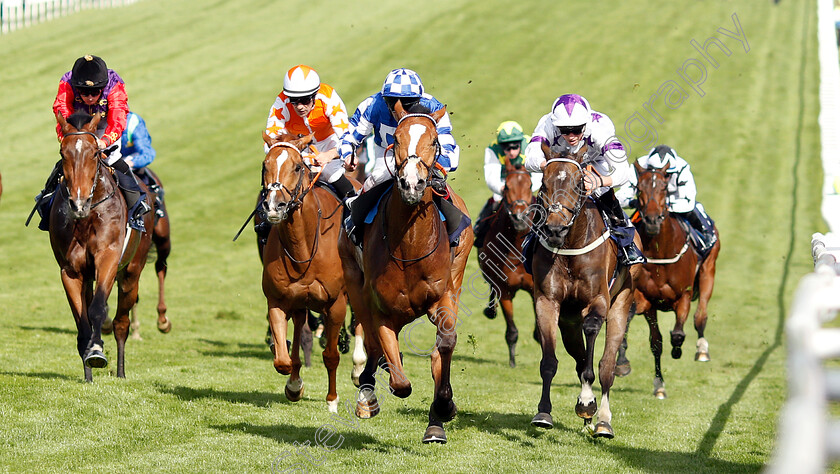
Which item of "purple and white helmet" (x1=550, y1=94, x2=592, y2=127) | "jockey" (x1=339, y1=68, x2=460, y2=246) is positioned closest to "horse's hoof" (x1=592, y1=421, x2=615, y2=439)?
"jockey" (x1=339, y1=68, x2=460, y2=246)

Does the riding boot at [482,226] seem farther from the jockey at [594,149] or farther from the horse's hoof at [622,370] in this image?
the jockey at [594,149]

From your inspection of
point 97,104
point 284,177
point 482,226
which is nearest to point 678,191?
point 482,226

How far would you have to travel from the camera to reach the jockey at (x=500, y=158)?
40.8ft

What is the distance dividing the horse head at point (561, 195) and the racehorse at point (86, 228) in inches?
152

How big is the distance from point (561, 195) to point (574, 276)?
29.6 inches

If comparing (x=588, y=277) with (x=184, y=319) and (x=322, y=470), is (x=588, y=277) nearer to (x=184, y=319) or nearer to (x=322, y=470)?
(x=322, y=470)

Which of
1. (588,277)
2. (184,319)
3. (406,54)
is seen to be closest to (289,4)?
(406,54)

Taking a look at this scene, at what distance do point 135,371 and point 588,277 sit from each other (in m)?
4.91

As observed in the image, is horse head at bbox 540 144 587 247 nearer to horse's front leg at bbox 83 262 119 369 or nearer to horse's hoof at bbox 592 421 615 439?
horse's hoof at bbox 592 421 615 439

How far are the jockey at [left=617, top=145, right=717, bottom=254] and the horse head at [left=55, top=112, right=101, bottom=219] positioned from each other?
229 inches

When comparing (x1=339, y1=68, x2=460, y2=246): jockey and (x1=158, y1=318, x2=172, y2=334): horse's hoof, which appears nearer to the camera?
(x1=339, y1=68, x2=460, y2=246): jockey

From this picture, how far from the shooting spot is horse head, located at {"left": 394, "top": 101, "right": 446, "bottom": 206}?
19.5ft

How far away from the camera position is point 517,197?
11.9 meters

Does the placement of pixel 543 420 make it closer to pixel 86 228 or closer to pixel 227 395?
pixel 227 395
